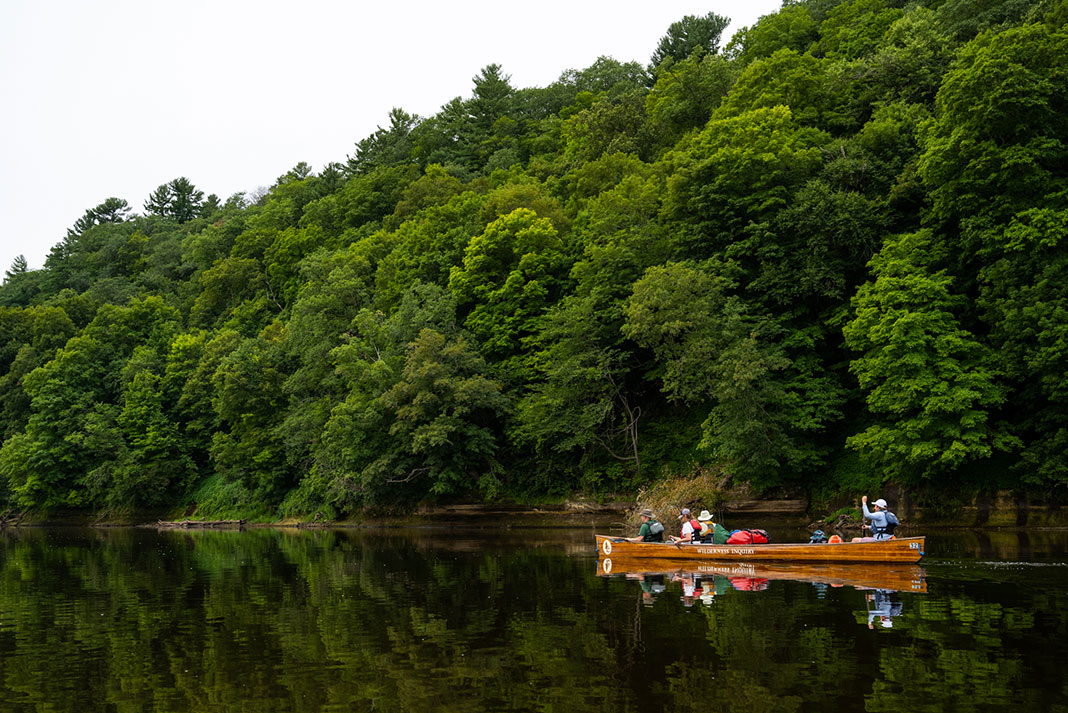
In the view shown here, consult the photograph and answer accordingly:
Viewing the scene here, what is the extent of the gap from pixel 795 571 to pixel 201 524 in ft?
167

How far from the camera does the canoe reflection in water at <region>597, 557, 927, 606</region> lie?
17844mm

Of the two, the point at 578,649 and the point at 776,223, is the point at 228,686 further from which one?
the point at 776,223

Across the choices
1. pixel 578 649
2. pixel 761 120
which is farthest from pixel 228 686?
pixel 761 120

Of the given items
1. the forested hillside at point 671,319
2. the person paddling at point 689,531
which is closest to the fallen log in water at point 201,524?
the forested hillside at point 671,319

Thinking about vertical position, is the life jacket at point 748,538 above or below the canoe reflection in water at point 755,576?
above

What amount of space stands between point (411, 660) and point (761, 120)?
119ft

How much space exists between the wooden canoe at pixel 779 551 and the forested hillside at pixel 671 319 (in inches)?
399

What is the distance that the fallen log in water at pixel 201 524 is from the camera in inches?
2368

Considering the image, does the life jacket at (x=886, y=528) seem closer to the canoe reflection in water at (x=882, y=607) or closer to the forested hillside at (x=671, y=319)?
the canoe reflection in water at (x=882, y=607)

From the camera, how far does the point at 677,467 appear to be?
4175cm

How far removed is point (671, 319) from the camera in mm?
37719

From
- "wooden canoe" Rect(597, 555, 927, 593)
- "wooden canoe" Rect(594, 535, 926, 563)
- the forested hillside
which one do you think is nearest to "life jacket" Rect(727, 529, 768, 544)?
"wooden canoe" Rect(594, 535, 926, 563)

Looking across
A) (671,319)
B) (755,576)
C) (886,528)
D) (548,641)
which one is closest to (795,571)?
(755,576)

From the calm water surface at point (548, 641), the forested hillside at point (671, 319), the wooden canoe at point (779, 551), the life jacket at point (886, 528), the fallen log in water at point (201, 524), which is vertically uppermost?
the forested hillside at point (671, 319)
